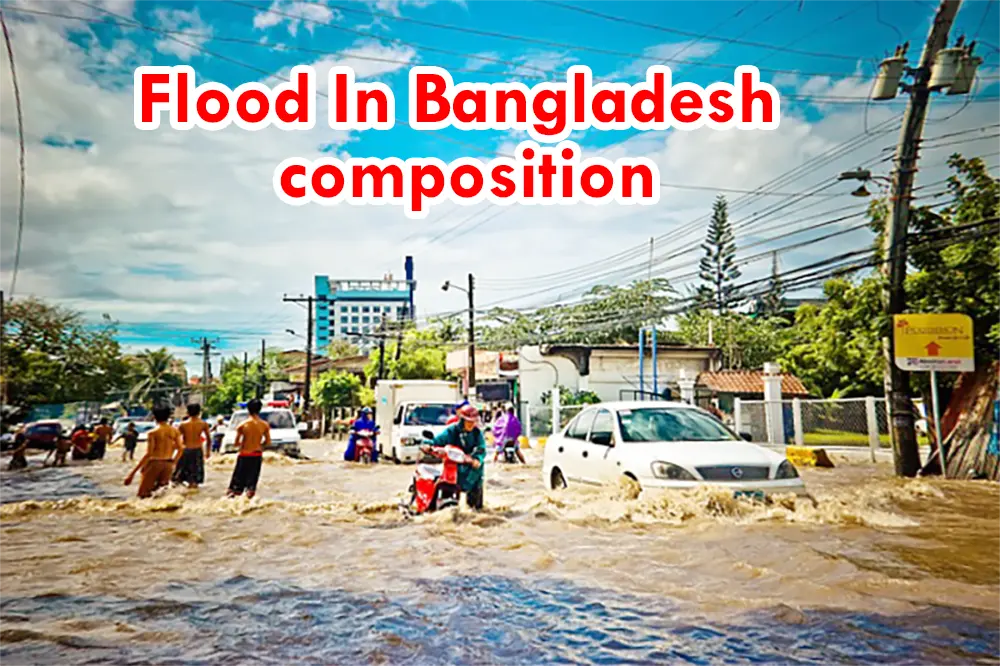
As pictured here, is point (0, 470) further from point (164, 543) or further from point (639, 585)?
point (639, 585)

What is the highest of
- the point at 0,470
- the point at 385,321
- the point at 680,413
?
the point at 385,321

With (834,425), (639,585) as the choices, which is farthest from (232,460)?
(639,585)

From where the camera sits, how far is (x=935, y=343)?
14.4 m

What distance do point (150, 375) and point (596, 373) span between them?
195 ft

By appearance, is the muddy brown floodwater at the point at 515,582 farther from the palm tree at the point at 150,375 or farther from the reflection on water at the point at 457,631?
the palm tree at the point at 150,375

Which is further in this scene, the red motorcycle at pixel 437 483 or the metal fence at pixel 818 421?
the metal fence at pixel 818 421

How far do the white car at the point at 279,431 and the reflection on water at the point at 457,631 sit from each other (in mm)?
18465

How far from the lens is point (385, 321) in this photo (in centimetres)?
4919

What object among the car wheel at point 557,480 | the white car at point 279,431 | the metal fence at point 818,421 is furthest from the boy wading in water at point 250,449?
the metal fence at point 818,421

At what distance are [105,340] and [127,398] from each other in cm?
1579

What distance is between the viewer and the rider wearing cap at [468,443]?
9.48m

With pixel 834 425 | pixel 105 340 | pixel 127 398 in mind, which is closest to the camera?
pixel 834 425

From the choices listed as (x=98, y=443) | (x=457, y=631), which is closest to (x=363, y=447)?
(x=98, y=443)

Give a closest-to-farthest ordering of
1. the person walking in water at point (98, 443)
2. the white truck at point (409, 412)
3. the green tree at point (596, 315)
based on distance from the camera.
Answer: the white truck at point (409, 412) < the person walking in water at point (98, 443) < the green tree at point (596, 315)
